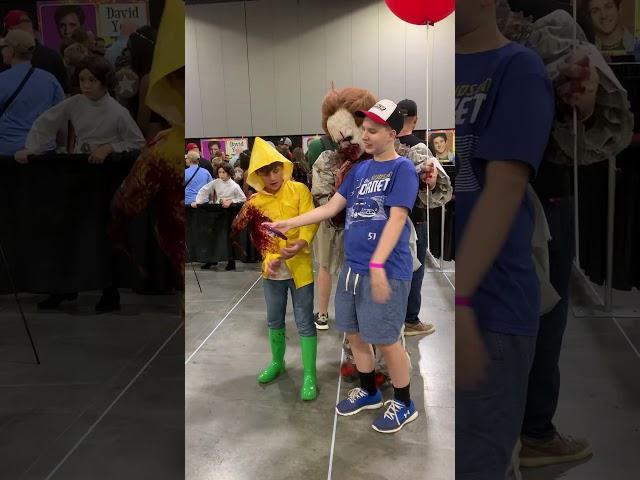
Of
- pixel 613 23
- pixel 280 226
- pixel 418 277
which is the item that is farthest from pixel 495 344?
pixel 418 277

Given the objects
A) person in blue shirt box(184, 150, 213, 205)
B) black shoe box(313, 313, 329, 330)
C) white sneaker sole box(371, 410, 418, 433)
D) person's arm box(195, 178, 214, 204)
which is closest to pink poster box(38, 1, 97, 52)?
white sneaker sole box(371, 410, 418, 433)

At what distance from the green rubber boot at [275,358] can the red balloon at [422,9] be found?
9.26 feet

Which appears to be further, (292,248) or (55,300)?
(292,248)

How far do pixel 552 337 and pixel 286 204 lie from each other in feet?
4.72

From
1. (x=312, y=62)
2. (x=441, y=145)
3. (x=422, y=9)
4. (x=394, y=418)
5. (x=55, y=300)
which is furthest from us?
(x=312, y=62)

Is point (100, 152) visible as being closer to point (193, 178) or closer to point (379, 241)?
point (379, 241)

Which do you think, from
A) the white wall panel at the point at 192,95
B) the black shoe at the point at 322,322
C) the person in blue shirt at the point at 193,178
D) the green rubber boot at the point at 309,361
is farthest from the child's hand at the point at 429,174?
the white wall panel at the point at 192,95

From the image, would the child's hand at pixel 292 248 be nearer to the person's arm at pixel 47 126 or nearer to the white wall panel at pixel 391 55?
the person's arm at pixel 47 126

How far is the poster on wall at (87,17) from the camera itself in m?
1.12

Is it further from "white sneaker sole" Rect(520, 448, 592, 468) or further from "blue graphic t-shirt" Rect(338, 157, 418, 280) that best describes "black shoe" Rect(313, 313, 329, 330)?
"white sneaker sole" Rect(520, 448, 592, 468)

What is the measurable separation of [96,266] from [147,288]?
0.42 feet

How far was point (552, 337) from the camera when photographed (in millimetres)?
1024

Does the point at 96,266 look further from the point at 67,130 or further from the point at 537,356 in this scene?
the point at 537,356

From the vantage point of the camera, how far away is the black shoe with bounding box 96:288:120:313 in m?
1.24
